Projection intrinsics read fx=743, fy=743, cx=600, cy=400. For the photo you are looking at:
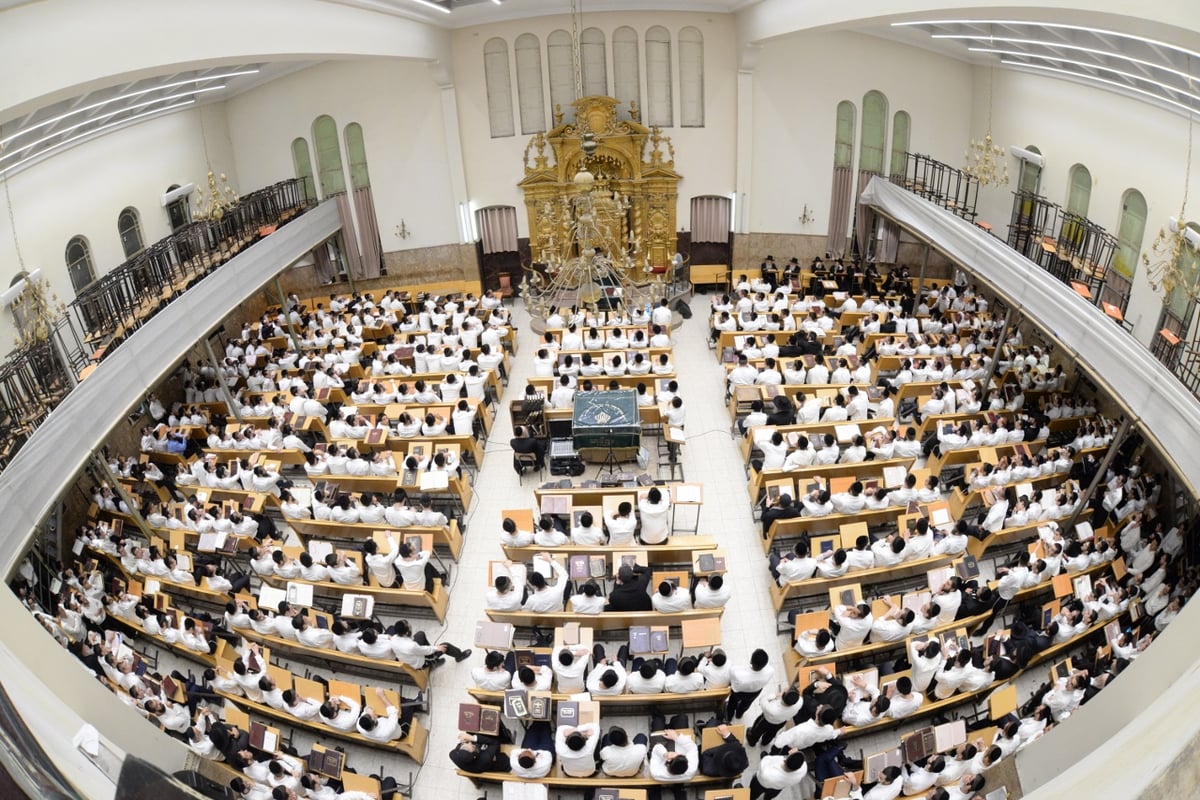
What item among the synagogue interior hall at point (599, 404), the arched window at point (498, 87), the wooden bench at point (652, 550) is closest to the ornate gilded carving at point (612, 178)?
the synagogue interior hall at point (599, 404)

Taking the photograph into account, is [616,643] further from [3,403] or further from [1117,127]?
[1117,127]

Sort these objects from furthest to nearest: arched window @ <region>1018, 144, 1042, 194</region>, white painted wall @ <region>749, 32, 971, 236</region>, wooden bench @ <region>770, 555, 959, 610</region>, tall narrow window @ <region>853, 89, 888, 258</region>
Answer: tall narrow window @ <region>853, 89, 888, 258</region> < white painted wall @ <region>749, 32, 971, 236</region> < arched window @ <region>1018, 144, 1042, 194</region> < wooden bench @ <region>770, 555, 959, 610</region>

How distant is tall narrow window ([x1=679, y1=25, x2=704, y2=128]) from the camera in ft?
64.3

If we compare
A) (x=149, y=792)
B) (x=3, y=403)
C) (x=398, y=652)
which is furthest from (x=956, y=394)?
(x=3, y=403)

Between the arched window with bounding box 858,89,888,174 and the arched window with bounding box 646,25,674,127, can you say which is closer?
the arched window with bounding box 646,25,674,127

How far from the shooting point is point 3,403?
10797mm

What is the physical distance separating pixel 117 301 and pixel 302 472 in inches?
189

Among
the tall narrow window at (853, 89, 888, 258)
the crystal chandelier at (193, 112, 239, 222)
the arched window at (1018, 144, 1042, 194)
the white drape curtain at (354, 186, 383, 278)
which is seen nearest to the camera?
the crystal chandelier at (193, 112, 239, 222)

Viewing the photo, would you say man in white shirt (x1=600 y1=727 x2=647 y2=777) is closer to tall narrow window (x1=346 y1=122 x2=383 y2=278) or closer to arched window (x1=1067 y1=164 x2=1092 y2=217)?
arched window (x1=1067 y1=164 x2=1092 y2=217)

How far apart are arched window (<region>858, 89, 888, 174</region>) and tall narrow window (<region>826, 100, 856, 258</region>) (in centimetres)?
32

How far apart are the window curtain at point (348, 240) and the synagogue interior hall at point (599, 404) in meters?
0.14

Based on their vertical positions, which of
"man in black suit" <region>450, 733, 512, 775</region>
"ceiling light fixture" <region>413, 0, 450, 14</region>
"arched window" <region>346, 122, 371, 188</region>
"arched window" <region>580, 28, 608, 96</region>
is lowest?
"man in black suit" <region>450, 733, 512, 775</region>

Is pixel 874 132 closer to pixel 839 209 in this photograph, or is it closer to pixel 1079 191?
pixel 839 209

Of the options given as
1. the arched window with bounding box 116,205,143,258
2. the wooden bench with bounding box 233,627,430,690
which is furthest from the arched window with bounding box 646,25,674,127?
the wooden bench with bounding box 233,627,430,690
